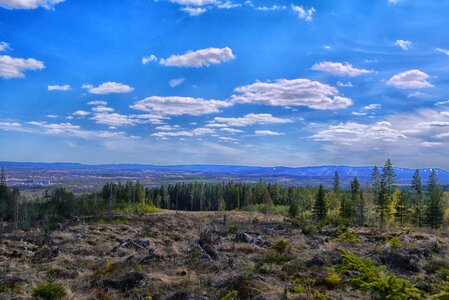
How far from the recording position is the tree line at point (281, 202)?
7374 centimetres

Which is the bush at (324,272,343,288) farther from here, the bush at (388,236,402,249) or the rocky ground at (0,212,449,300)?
the bush at (388,236,402,249)

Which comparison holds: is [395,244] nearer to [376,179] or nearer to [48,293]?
[48,293]

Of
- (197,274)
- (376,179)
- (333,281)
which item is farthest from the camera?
(376,179)

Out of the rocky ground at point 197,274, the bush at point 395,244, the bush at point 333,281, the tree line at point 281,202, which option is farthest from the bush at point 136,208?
the bush at point 333,281

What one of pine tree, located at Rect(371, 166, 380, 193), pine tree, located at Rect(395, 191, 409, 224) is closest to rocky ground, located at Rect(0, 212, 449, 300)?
pine tree, located at Rect(395, 191, 409, 224)

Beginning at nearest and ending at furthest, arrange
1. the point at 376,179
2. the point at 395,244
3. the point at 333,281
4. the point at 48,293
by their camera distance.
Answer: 1. the point at 48,293
2. the point at 333,281
3. the point at 395,244
4. the point at 376,179

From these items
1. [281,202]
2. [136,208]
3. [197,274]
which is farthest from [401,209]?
[197,274]

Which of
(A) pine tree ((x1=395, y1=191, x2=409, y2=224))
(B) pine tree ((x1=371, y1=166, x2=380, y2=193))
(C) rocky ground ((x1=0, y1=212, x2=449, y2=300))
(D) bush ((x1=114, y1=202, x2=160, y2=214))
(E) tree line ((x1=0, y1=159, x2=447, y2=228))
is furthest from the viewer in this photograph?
(D) bush ((x1=114, y1=202, x2=160, y2=214))

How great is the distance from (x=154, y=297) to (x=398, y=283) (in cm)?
802

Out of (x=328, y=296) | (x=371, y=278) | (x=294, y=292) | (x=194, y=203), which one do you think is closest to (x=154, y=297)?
(x=294, y=292)

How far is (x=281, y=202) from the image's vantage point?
120 metres

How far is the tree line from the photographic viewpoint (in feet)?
242

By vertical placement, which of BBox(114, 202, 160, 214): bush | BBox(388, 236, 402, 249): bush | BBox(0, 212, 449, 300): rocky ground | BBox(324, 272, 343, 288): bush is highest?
BBox(324, 272, 343, 288): bush

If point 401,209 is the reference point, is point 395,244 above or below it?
above
